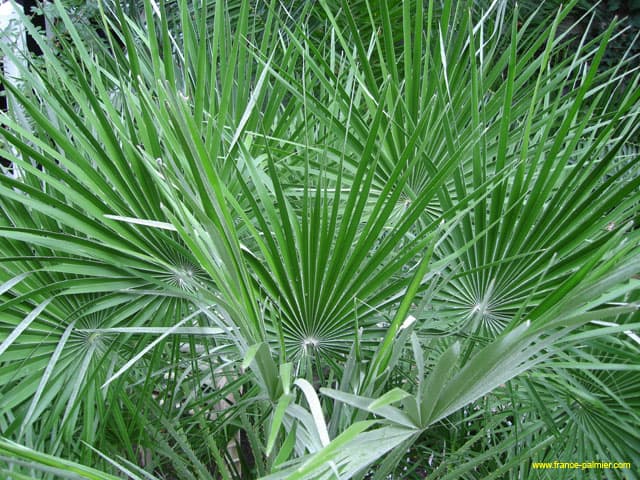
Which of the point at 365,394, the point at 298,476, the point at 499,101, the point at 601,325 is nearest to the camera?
the point at 298,476

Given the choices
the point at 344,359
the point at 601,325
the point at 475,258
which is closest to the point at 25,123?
the point at 344,359

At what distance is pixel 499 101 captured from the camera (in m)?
1.10

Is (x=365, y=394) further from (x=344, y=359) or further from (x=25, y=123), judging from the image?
(x=25, y=123)

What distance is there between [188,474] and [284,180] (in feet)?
1.81

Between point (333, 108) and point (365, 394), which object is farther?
point (333, 108)

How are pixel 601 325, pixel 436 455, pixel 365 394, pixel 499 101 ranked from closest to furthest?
pixel 365 394 → pixel 601 325 → pixel 499 101 → pixel 436 455

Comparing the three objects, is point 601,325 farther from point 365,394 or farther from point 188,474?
point 188,474

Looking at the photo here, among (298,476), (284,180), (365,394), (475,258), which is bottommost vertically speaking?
(298,476)

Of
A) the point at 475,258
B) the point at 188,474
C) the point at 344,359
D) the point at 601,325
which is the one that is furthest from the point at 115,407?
the point at 601,325

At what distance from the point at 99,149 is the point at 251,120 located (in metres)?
0.34

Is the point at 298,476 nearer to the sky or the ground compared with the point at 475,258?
nearer to the ground

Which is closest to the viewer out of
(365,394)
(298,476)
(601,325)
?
(298,476)

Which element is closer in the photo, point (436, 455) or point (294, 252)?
point (294, 252)

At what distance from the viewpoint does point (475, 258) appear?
0.89 m
